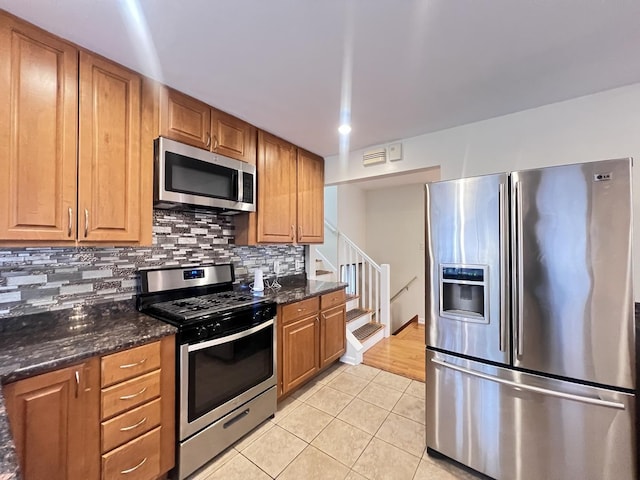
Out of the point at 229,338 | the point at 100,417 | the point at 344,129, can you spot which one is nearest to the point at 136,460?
the point at 100,417

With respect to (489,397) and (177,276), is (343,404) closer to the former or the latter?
(489,397)

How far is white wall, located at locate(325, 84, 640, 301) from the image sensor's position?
1.84 metres

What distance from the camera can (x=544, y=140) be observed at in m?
2.10

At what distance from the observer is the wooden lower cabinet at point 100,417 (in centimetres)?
110

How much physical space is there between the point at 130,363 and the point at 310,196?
2.25 m

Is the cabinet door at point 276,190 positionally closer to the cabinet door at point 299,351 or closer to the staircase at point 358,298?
the cabinet door at point 299,351

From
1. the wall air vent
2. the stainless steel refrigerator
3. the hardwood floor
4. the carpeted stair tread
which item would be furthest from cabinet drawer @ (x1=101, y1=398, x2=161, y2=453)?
the wall air vent

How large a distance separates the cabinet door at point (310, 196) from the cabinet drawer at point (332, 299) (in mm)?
662

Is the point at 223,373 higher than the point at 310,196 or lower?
lower

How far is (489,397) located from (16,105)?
2895 mm

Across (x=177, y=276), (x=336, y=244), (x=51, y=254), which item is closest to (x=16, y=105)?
(x=51, y=254)

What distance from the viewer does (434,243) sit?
5.79 ft

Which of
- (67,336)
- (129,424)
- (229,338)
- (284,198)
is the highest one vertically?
(284,198)

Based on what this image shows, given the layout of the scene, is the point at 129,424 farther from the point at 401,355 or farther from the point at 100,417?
the point at 401,355
